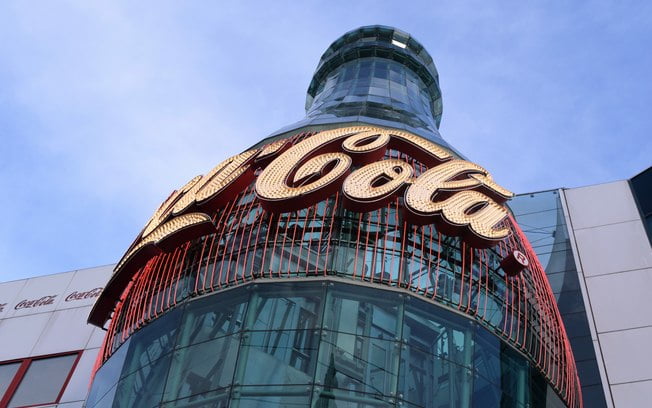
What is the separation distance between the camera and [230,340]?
49.7 feet

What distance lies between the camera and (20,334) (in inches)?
1098

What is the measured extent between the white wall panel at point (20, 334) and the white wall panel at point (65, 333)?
12.3 inches

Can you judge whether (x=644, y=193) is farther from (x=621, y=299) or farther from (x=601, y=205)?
(x=621, y=299)

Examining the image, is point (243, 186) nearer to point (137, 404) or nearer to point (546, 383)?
point (137, 404)

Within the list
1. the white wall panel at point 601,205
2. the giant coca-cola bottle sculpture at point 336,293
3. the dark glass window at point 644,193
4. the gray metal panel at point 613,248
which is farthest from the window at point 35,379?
the dark glass window at point 644,193

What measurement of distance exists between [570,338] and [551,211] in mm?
6581

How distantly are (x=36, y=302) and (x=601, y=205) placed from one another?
21845 mm

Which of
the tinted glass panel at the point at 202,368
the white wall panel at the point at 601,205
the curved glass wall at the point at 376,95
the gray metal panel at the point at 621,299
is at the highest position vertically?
the curved glass wall at the point at 376,95

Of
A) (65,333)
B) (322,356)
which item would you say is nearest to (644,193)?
(322,356)

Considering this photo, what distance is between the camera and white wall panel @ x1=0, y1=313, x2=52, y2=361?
27078mm

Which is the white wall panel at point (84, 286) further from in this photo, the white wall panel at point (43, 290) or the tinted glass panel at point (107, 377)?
the tinted glass panel at point (107, 377)

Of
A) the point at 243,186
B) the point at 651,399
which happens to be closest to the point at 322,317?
the point at 243,186

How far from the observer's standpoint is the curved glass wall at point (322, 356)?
14188 mm

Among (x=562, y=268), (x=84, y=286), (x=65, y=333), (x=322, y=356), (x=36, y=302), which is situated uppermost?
(x=562, y=268)
